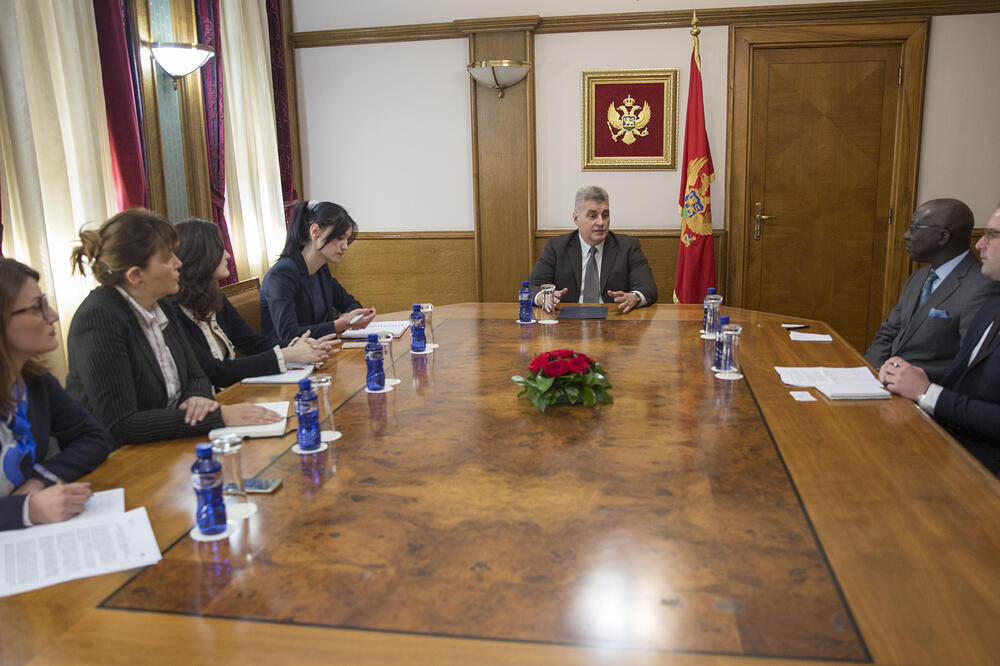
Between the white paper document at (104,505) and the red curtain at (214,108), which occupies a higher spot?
the red curtain at (214,108)

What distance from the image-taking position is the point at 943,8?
504 centimetres

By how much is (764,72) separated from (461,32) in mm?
2170

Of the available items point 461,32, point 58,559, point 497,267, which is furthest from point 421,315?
point 461,32

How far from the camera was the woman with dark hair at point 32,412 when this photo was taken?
1627mm

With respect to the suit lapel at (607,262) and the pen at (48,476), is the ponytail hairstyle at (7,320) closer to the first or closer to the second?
the pen at (48,476)

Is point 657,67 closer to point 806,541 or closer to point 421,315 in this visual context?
point 421,315

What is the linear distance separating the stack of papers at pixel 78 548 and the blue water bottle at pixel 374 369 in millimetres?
891

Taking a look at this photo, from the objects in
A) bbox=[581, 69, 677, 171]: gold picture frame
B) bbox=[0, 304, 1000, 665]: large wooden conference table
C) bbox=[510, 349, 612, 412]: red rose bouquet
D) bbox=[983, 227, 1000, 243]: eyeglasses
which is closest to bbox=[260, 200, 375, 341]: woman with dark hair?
bbox=[0, 304, 1000, 665]: large wooden conference table

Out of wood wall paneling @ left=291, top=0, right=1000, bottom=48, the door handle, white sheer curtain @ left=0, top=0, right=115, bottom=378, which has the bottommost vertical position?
the door handle

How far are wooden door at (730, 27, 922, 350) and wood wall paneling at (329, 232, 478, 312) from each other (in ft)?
6.54

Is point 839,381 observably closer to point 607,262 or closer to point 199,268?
point 607,262

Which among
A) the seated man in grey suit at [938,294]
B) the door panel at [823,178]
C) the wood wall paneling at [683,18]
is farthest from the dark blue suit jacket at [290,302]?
the door panel at [823,178]

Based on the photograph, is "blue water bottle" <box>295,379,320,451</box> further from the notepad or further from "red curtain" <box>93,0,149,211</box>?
"red curtain" <box>93,0,149,211</box>

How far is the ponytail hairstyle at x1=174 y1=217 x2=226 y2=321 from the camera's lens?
2.62m
